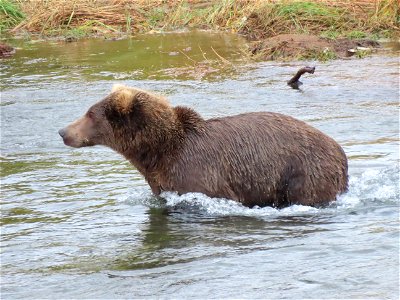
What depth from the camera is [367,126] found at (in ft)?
37.5

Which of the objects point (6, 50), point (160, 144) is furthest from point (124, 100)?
point (6, 50)

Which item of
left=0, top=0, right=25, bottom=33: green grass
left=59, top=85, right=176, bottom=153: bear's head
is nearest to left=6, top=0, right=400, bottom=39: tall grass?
left=0, top=0, right=25, bottom=33: green grass

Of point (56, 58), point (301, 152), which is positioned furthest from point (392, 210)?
point (56, 58)

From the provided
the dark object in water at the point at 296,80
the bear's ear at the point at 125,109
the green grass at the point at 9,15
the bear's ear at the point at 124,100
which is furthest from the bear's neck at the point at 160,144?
the green grass at the point at 9,15

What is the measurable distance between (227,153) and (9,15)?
53.6 feet

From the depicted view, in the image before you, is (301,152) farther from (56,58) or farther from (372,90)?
(56,58)

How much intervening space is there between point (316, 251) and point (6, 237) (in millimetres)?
2672

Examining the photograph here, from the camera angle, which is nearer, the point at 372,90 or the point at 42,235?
the point at 42,235

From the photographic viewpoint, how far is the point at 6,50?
19141 millimetres

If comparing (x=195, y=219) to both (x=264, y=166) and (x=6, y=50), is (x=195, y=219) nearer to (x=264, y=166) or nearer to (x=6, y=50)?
(x=264, y=166)

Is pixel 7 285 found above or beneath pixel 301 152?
beneath

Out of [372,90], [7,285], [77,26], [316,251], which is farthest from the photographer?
[77,26]

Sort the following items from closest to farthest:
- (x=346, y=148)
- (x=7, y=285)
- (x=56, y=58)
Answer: (x=7, y=285) < (x=346, y=148) < (x=56, y=58)

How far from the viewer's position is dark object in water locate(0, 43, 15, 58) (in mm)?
18870
